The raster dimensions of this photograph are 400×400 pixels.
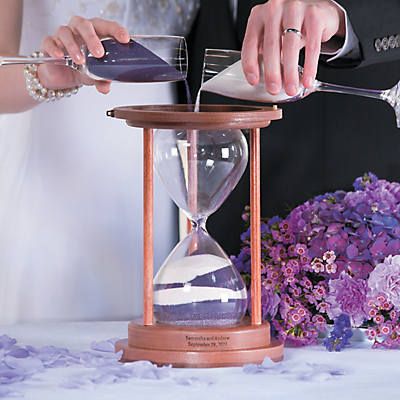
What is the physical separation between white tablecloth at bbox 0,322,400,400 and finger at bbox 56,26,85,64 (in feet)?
1.58

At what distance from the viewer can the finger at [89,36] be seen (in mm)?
1725

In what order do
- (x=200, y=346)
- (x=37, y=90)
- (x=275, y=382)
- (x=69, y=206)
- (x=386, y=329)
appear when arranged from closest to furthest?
1. (x=275, y=382)
2. (x=200, y=346)
3. (x=386, y=329)
4. (x=37, y=90)
5. (x=69, y=206)

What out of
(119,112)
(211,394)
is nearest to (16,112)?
(119,112)

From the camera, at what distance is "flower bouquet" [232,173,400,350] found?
1.84 m

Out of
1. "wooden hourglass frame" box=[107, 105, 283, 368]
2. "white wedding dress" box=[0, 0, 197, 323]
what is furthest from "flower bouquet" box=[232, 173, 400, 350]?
"white wedding dress" box=[0, 0, 197, 323]

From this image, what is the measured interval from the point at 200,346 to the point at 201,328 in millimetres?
32

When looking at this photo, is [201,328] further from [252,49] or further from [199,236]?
[252,49]

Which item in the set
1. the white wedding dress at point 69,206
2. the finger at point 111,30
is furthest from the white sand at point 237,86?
the white wedding dress at point 69,206

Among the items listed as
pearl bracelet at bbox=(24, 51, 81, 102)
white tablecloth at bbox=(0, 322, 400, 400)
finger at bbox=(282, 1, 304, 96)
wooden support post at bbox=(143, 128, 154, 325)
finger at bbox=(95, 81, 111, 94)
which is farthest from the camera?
pearl bracelet at bbox=(24, 51, 81, 102)

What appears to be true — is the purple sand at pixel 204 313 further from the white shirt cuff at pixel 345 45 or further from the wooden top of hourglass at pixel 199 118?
the white shirt cuff at pixel 345 45

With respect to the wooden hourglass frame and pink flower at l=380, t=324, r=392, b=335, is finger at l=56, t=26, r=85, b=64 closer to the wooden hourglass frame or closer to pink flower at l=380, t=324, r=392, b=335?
the wooden hourglass frame

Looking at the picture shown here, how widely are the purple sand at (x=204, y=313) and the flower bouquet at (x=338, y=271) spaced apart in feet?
0.47

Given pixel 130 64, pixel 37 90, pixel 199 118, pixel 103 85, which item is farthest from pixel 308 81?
pixel 37 90

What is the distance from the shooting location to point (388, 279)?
5.96 ft
